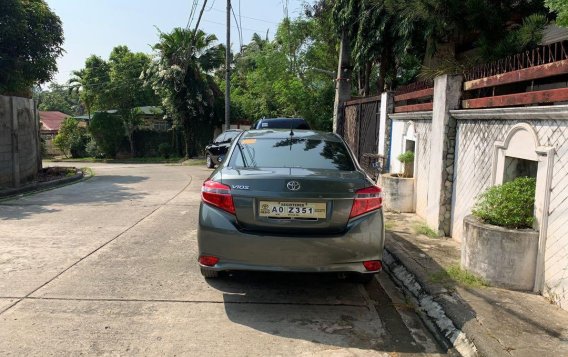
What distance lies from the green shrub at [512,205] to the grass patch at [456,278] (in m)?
0.58

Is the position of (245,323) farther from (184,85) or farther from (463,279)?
(184,85)

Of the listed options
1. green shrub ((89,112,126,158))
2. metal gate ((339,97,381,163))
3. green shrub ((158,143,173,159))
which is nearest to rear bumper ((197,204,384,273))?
metal gate ((339,97,381,163))

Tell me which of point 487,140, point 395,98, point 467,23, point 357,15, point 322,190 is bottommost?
point 322,190

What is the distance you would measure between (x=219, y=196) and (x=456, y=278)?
2.53 metres

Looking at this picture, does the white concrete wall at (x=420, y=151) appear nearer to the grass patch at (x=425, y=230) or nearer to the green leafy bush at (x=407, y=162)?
the green leafy bush at (x=407, y=162)

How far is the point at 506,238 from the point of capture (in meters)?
4.38

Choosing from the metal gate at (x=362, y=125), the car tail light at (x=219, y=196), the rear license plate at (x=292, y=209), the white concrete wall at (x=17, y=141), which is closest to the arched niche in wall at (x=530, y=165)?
the rear license plate at (x=292, y=209)

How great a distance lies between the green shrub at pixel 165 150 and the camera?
3319 cm

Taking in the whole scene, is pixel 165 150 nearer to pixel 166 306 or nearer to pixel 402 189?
pixel 402 189

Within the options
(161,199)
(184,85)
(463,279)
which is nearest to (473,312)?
(463,279)

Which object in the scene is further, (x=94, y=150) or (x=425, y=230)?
(x=94, y=150)

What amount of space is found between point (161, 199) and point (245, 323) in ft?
21.9

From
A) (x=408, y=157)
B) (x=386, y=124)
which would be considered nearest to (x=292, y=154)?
(x=408, y=157)

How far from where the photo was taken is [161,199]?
10023 mm
